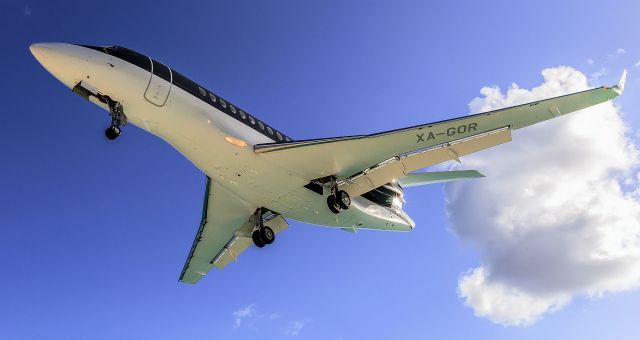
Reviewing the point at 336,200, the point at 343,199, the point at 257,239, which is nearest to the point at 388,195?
the point at 343,199

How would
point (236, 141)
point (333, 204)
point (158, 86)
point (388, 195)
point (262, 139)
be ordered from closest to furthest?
point (158, 86) < point (236, 141) < point (262, 139) < point (333, 204) < point (388, 195)

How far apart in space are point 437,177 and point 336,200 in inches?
244

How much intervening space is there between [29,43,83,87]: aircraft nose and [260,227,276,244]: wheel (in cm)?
1013

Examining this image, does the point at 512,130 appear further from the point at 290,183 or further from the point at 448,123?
the point at 290,183

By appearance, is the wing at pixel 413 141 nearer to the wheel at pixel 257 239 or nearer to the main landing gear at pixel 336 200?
the main landing gear at pixel 336 200

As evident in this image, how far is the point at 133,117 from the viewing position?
1759 centimetres

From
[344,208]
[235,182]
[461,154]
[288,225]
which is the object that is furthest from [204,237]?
[461,154]

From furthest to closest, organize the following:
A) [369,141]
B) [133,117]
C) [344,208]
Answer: [344,208]
[369,141]
[133,117]

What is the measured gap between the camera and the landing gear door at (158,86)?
56.3 ft

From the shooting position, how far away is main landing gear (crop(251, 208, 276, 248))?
23.0 meters

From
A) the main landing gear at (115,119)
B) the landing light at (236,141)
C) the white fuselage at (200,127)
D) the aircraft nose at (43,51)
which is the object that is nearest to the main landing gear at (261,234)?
the white fuselage at (200,127)

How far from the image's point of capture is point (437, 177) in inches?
945

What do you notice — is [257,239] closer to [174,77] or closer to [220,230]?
[220,230]

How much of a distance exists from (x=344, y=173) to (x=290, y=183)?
211cm
